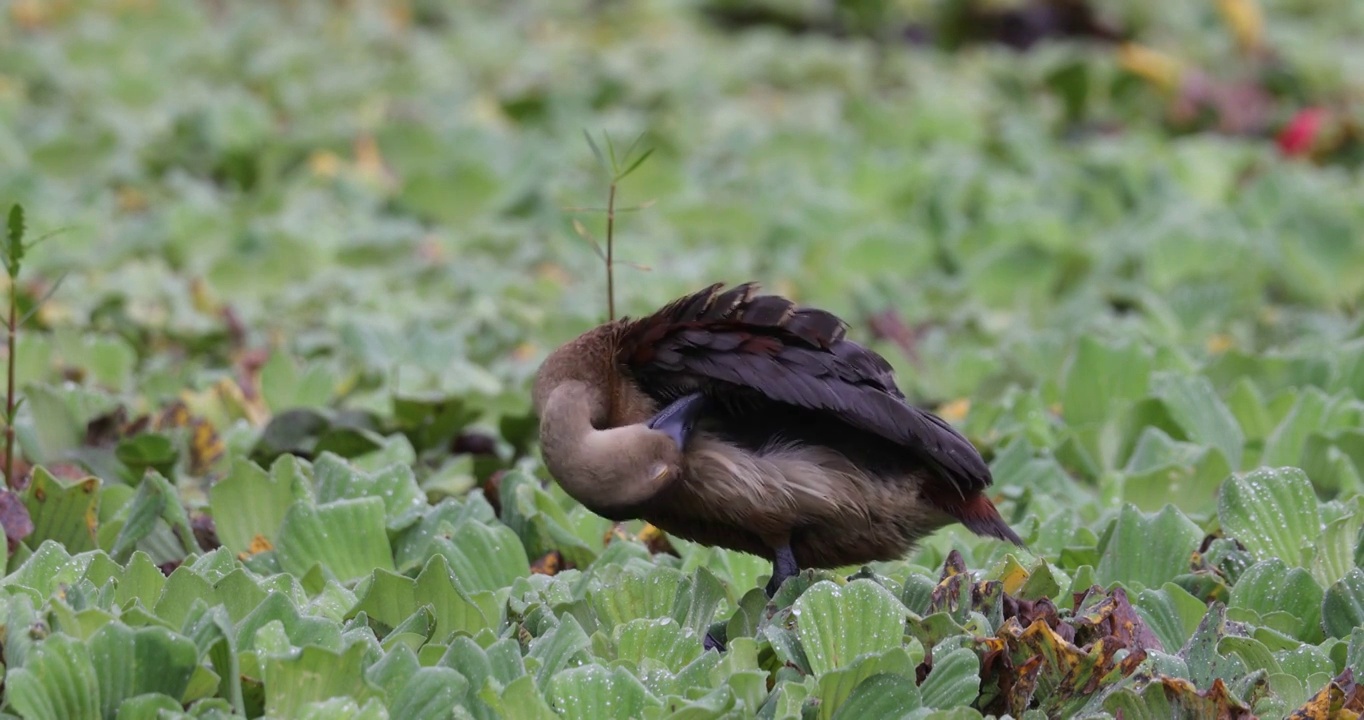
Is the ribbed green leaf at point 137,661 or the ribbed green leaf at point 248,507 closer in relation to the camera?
the ribbed green leaf at point 137,661

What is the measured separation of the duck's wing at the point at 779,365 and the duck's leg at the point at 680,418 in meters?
0.03

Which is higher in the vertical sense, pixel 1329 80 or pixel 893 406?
pixel 893 406

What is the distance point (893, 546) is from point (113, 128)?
170 inches

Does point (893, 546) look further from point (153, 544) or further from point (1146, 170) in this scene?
point (1146, 170)

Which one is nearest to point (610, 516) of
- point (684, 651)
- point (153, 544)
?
point (684, 651)

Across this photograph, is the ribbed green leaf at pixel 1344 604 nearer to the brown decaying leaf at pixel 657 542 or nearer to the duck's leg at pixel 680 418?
the duck's leg at pixel 680 418

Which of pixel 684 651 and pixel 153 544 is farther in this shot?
pixel 153 544

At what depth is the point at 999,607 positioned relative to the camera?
2611 mm

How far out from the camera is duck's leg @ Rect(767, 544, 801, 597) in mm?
2744

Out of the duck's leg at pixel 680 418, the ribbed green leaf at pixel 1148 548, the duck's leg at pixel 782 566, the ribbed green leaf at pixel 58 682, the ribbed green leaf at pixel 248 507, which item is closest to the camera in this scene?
the ribbed green leaf at pixel 58 682

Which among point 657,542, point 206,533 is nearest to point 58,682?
point 206,533

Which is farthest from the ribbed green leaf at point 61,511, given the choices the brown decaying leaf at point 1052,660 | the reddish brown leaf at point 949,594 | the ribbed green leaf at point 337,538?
the brown decaying leaf at point 1052,660

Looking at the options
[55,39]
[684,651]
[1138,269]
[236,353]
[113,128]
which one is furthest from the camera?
[55,39]

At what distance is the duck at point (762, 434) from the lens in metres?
2.65
